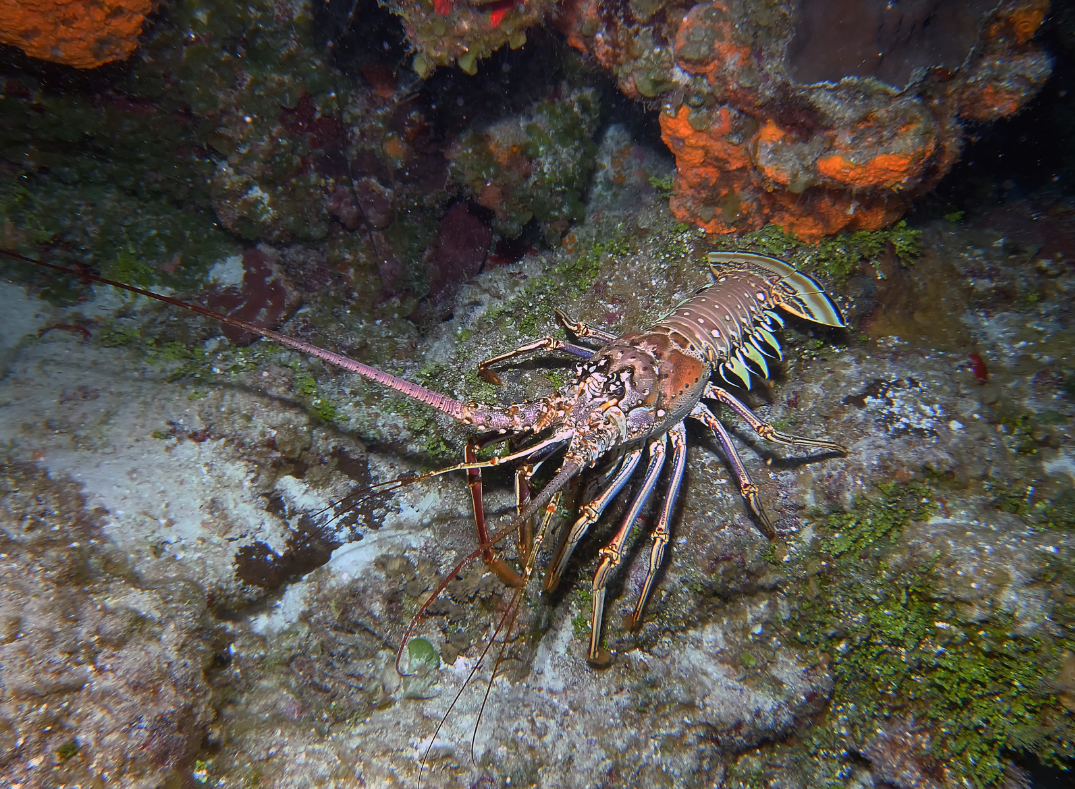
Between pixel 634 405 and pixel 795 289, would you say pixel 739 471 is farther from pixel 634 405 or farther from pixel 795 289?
pixel 795 289

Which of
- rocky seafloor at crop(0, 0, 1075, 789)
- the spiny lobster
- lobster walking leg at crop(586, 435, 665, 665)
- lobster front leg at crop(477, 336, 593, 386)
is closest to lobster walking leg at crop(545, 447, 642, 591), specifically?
the spiny lobster

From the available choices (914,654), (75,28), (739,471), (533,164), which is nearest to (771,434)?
(739,471)

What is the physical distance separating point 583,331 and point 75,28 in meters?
3.63

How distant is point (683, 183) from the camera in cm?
362

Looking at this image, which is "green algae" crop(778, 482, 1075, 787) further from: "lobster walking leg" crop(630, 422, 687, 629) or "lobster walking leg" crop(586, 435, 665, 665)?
"lobster walking leg" crop(586, 435, 665, 665)

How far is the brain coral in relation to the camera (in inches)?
104

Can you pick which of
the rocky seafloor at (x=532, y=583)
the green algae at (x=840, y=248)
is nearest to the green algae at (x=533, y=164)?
the rocky seafloor at (x=532, y=583)

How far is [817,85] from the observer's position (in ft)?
9.16

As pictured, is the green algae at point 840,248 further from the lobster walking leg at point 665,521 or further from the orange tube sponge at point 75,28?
the orange tube sponge at point 75,28

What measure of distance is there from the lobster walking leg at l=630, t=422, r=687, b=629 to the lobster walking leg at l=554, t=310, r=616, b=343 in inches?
35.1

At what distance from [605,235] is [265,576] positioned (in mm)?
3706

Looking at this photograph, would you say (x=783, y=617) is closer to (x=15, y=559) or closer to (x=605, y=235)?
(x=605, y=235)

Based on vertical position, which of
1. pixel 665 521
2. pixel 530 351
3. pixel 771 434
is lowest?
pixel 665 521

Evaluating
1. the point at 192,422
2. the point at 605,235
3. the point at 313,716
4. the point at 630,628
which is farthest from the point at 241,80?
the point at 630,628
